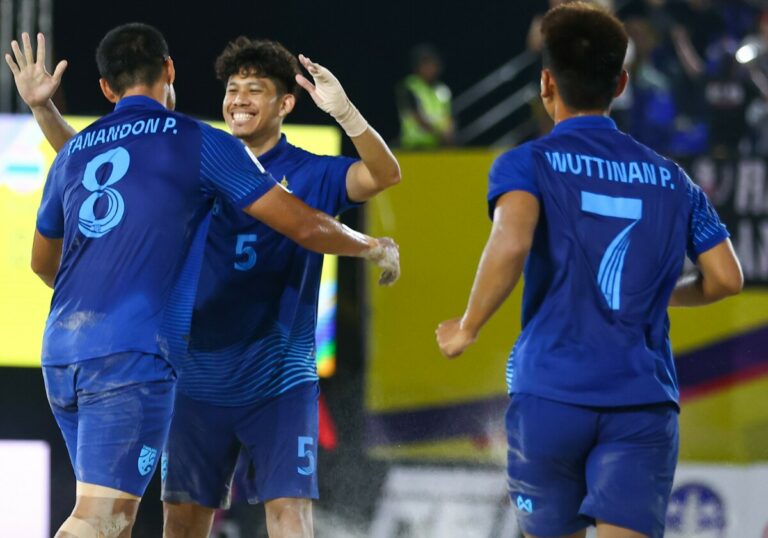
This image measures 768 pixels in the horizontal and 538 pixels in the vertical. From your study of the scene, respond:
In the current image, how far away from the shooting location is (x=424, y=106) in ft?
36.9

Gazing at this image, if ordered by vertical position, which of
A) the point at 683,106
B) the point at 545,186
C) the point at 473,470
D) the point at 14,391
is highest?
the point at 683,106

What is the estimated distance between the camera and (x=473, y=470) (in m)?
9.03

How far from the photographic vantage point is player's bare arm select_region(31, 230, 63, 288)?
4.86m

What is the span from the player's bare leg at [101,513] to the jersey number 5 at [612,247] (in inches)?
70.2

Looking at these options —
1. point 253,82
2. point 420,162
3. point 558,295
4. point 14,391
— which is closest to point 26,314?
point 14,391

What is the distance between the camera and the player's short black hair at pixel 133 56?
4734mm

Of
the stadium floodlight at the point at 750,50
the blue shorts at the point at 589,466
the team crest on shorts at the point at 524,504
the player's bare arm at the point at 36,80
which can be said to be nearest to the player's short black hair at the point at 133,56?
the player's bare arm at the point at 36,80

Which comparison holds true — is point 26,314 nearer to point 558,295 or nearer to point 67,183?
point 67,183

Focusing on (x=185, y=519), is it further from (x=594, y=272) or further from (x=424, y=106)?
(x=424, y=106)

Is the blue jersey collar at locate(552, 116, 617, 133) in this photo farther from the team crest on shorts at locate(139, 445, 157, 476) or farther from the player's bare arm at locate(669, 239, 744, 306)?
the team crest on shorts at locate(139, 445, 157, 476)

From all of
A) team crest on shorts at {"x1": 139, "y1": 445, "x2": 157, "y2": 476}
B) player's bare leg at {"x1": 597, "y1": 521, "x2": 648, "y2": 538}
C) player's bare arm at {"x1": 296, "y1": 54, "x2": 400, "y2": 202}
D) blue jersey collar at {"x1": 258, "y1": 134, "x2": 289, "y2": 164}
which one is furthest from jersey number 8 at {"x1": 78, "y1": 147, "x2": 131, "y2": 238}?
player's bare leg at {"x1": 597, "y1": 521, "x2": 648, "y2": 538}

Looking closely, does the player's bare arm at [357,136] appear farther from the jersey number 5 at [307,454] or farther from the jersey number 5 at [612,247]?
the jersey number 5 at [612,247]

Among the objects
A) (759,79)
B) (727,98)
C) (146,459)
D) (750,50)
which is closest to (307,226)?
(146,459)

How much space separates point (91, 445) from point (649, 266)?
1980mm
